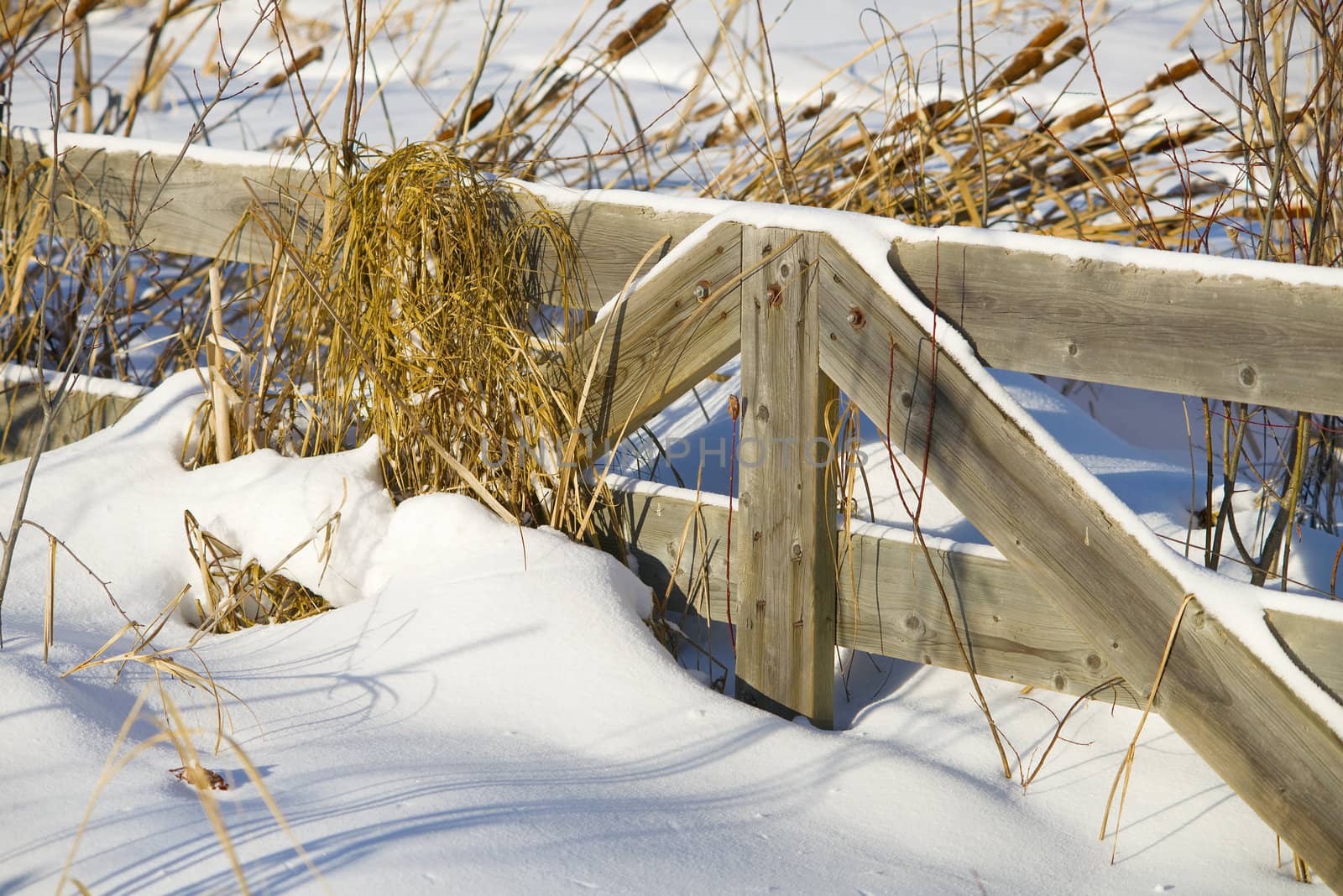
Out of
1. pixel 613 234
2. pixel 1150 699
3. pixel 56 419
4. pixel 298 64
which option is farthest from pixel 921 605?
pixel 56 419

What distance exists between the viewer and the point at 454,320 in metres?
2.28

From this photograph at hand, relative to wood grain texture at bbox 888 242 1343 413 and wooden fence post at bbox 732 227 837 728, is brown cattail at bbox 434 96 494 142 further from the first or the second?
wood grain texture at bbox 888 242 1343 413

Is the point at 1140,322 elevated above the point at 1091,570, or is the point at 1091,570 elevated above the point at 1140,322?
the point at 1140,322

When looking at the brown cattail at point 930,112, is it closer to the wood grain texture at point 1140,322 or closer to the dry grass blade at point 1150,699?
the wood grain texture at point 1140,322

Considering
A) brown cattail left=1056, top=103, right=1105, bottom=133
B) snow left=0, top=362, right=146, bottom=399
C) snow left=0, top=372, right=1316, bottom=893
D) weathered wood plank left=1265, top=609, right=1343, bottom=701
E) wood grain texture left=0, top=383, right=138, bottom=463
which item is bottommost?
snow left=0, top=372, right=1316, bottom=893

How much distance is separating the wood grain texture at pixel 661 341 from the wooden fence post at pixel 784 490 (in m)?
0.05

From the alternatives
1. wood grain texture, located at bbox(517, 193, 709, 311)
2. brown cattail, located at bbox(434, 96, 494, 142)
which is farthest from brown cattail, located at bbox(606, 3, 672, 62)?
wood grain texture, located at bbox(517, 193, 709, 311)

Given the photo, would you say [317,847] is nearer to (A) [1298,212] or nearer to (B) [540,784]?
(B) [540,784]

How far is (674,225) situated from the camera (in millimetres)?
2156

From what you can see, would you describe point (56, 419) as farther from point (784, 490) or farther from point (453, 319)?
point (784, 490)

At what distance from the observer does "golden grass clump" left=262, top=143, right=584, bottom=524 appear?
89.0 inches

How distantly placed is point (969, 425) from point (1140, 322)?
12.0 inches

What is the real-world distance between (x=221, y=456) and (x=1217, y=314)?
199 centimetres

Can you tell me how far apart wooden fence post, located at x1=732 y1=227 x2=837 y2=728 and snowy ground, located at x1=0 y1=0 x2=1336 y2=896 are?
0.13 meters
